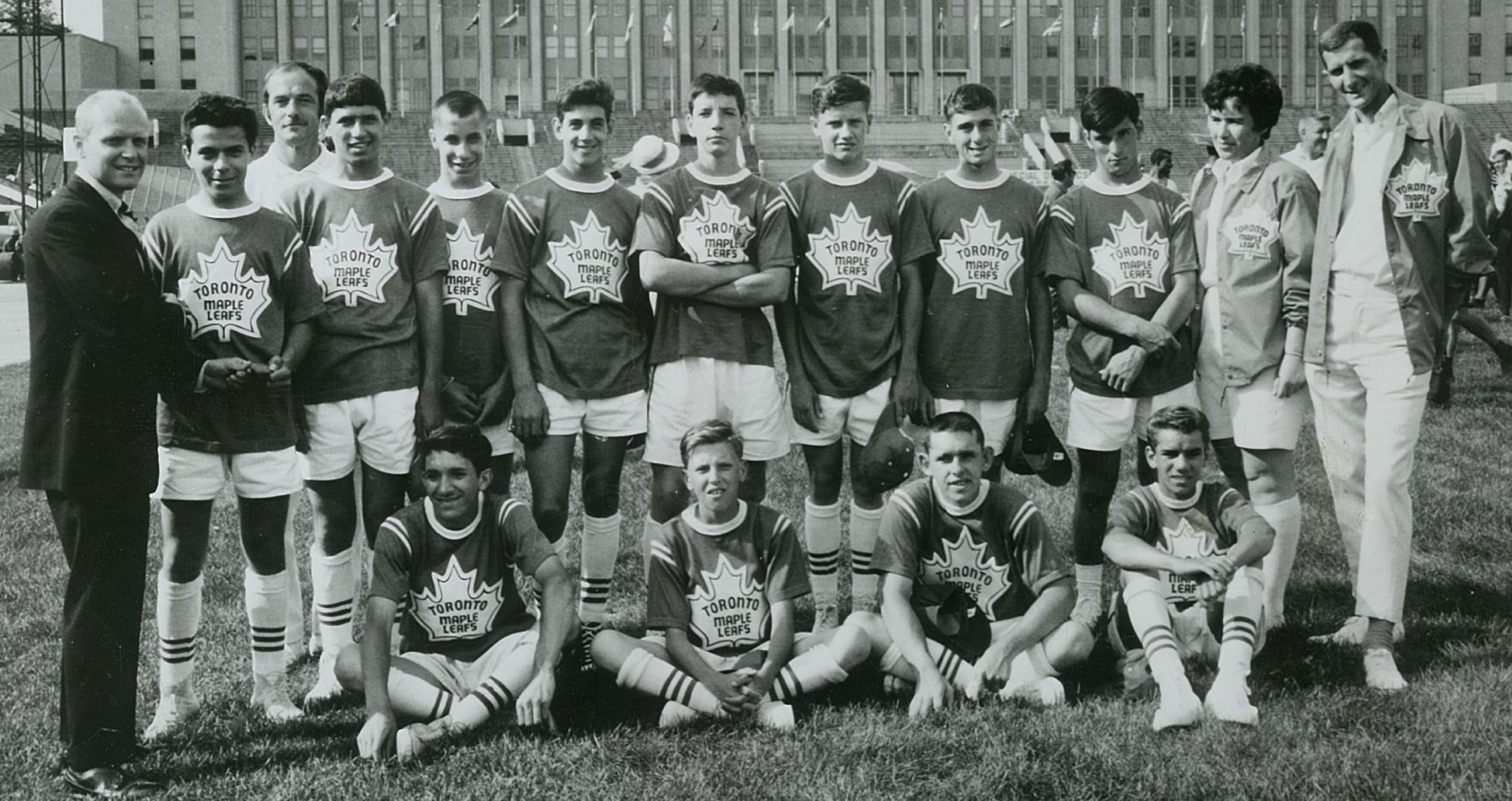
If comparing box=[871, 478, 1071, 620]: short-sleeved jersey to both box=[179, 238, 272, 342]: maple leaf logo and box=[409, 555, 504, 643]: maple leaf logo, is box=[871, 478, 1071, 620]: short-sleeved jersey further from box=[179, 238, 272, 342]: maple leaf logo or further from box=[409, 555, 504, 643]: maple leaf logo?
box=[179, 238, 272, 342]: maple leaf logo

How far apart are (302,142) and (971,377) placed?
10.4 feet

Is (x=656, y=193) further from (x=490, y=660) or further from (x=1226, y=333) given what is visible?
(x=1226, y=333)

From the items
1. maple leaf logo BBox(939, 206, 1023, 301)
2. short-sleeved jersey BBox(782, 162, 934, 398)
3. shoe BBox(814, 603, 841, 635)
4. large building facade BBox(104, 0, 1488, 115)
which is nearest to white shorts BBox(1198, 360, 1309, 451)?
maple leaf logo BBox(939, 206, 1023, 301)

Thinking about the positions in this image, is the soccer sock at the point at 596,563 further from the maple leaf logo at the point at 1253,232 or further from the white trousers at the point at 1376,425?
the white trousers at the point at 1376,425

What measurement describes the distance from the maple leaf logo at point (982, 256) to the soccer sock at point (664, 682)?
2113mm

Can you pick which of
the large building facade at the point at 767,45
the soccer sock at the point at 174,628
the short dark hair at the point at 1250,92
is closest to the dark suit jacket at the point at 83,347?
the soccer sock at the point at 174,628

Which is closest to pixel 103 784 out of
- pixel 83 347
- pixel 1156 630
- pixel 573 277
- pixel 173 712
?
pixel 173 712

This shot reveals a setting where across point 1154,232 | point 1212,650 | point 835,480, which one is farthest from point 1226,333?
point 835,480

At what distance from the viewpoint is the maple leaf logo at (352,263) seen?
500 cm

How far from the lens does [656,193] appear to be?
5.29 metres

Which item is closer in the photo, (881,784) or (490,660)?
(881,784)

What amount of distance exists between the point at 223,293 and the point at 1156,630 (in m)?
3.66

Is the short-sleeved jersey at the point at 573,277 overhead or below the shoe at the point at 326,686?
overhead

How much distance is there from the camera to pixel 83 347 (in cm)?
393
